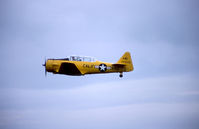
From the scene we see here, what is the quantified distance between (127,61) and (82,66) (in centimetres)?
581

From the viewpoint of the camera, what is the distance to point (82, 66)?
3291 centimetres

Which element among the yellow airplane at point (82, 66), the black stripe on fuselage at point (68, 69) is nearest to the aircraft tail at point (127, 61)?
the yellow airplane at point (82, 66)

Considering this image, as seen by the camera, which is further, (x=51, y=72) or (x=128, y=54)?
(x=128, y=54)

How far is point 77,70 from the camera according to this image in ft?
106

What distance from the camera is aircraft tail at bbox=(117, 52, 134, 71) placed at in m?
35.2

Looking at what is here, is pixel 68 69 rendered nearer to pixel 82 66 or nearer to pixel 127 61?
pixel 82 66

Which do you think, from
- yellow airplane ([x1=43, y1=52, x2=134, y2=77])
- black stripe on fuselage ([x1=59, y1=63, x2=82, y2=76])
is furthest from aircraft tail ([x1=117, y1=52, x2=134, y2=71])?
black stripe on fuselage ([x1=59, y1=63, x2=82, y2=76])

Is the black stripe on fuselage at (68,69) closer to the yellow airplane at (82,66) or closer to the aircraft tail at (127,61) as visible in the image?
the yellow airplane at (82,66)

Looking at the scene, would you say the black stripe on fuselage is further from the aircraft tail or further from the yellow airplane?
the aircraft tail

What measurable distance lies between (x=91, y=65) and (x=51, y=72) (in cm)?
442

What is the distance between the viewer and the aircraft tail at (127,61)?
35188 millimetres

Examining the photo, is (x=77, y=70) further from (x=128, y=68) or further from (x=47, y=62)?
(x=128, y=68)

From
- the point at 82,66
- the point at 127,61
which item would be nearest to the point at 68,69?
the point at 82,66

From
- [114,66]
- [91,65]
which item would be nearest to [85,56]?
[91,65]
